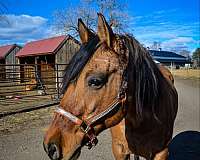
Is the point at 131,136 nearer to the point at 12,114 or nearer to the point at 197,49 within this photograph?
the point at 12,114

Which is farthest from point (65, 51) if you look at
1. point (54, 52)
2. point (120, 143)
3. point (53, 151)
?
point (53, 151)

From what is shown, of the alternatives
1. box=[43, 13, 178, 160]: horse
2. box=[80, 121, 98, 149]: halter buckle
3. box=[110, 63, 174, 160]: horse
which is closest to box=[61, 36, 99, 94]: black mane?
box=[43, 13, 178, 160]: horse

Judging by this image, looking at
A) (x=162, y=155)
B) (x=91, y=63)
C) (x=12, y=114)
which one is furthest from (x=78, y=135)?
(x=12, y=114)

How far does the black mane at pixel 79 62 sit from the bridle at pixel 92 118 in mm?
201

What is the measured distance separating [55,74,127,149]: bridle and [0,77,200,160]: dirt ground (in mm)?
2877

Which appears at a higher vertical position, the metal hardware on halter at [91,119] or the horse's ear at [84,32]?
the horse's ear at [84,32]

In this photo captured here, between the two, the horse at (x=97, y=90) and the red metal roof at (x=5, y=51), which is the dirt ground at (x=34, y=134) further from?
the red metal roof at (x=5, y=51)

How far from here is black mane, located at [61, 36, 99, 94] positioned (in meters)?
1.90

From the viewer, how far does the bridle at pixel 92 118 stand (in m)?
1.86

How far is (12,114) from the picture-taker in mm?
8891

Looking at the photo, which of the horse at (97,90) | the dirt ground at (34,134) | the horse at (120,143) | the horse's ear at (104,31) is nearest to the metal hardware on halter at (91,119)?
the horse at (97,90)

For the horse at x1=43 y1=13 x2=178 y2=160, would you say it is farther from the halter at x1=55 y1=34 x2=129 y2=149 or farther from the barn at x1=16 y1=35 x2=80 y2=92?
the barn at x1=16 y1=35 x2=80 y2=92

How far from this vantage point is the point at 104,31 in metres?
1.98

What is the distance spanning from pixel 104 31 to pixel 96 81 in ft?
1.23
